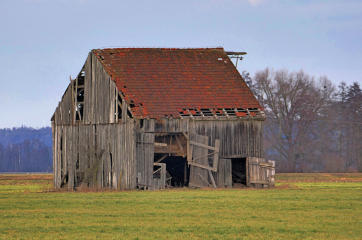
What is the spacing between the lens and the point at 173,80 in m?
53.8

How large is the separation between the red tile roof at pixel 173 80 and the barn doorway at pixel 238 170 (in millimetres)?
3687

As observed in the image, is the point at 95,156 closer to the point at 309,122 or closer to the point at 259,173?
the point at 259,173

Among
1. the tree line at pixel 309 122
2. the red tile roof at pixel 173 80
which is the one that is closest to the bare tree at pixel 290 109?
the tree line at pixel 309 122

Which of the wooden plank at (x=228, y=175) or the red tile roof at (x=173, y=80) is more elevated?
the red tile roof at (x=173, y=80)

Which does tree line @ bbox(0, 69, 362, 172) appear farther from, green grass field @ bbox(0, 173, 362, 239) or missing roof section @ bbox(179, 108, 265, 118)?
green grass field @ bbox(0, 173, 362, 239)

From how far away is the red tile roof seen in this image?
51344 mm

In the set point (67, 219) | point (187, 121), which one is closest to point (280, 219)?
point (67, 219)

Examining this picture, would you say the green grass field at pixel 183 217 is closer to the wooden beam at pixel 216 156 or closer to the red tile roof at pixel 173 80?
the wooden beam at pixel 216 156

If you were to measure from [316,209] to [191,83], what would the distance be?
862 inches

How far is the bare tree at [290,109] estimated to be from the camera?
10275 centimetres

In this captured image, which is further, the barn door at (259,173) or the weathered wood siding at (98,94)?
the barn door at (259,173)

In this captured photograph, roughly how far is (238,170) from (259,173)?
2188 millimetres

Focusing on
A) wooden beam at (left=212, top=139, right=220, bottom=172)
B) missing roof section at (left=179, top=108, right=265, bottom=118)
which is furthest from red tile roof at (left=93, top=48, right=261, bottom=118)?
wooden beam at (left=212, top=139, right=220, bottom=172)

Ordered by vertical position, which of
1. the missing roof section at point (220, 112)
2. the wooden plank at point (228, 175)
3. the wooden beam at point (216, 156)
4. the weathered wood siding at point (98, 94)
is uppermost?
the weathered wood siding at point (98, 94)
